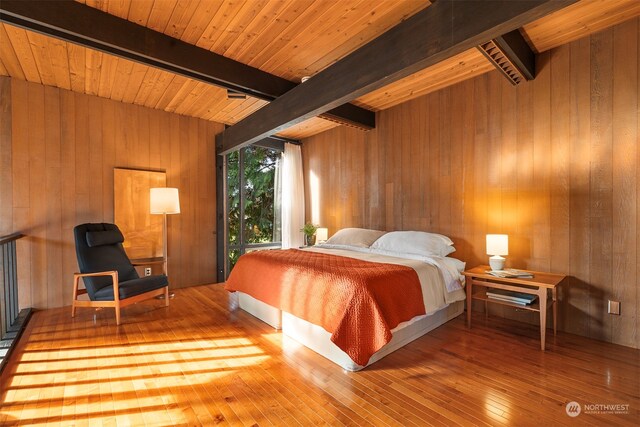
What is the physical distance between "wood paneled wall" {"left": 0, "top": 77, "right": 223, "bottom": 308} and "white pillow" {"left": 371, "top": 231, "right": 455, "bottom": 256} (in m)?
3.22

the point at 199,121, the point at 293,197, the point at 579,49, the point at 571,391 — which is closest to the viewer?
the point at 571,391

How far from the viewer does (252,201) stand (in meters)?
5.73

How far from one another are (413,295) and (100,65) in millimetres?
3920

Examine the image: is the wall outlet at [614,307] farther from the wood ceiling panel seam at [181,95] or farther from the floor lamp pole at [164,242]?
the floor lamp pole at [164,242]

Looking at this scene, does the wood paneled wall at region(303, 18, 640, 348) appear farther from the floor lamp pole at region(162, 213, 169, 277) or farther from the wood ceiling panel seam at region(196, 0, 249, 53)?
the floor lamp pole at region(162, 213, 169, 277)

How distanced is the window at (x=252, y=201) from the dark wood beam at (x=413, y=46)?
8.19 ft

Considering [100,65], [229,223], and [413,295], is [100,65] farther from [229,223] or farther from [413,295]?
[413,295]

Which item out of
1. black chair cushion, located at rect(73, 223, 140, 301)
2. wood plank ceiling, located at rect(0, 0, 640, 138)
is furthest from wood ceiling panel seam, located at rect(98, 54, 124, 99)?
black chair cushion, located at rect(73, 223, 140, 301)

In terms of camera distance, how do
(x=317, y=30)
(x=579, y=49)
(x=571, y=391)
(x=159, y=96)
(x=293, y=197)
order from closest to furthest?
(x=571, y=391) → (x=317, y=30) → (x=579, y=49) → (x=159, y=96) → (x=293, y=197)

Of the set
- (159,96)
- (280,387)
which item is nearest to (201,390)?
(280,387)

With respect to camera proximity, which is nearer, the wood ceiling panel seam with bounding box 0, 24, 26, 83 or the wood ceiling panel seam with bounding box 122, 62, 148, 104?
the wood ceiling panel seam with bounding box 0, 24, 26, 83

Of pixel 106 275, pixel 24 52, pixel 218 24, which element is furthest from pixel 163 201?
pixel 218 24

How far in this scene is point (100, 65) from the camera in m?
3.16
